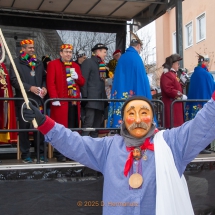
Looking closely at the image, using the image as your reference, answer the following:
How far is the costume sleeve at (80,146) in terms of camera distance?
2850 millimetres

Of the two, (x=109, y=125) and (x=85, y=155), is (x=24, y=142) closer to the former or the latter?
(x=109, y=125)

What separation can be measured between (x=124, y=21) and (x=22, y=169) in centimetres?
468

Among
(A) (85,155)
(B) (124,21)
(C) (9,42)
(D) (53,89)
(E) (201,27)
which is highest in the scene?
(E) (201,27)

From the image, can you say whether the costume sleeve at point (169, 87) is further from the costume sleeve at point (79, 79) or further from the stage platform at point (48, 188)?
the stage platform at point (48, 188)

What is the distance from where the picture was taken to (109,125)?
5770 millimetres

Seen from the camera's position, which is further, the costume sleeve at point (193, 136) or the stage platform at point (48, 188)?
the stage platform at point (48, 188)

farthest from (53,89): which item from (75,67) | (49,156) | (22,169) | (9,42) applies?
(9,42)

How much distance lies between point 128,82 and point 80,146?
285 centimetres

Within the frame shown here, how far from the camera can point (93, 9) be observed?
7.89 m

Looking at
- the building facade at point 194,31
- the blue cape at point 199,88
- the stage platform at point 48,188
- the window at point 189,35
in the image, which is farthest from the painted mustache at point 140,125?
the window at point 189,35

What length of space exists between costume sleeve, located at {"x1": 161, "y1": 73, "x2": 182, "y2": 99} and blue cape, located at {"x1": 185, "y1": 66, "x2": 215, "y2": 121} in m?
0.46

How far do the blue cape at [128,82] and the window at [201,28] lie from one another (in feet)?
55.4

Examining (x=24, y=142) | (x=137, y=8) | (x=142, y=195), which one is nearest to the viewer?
(x=142, y=195)

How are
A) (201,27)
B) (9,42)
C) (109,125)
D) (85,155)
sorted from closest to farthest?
(85,155) < (109,125) < (9,42) < (201,27)
